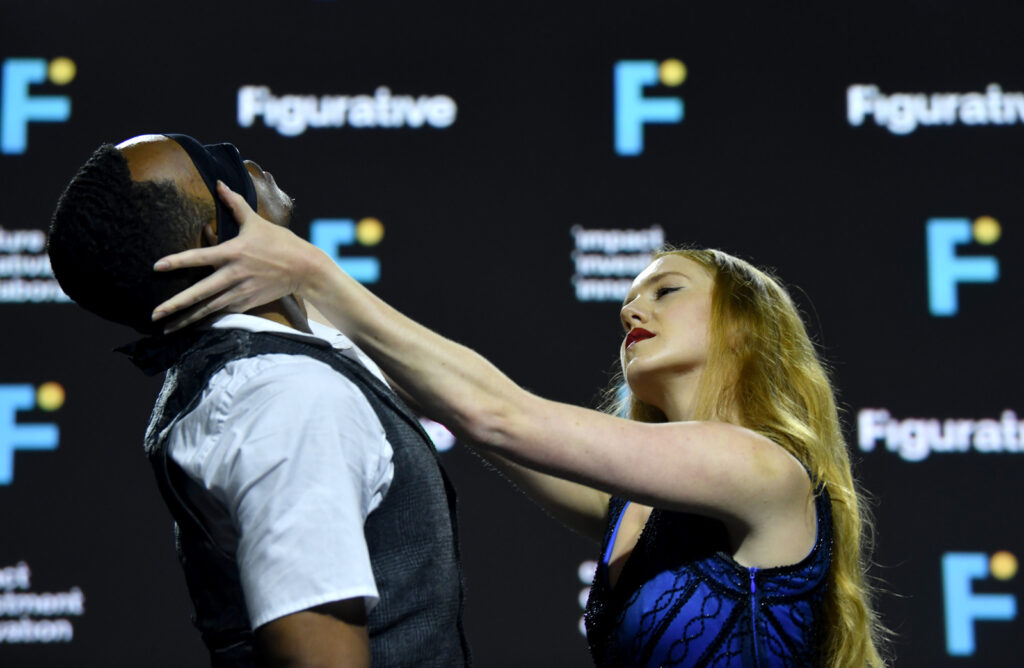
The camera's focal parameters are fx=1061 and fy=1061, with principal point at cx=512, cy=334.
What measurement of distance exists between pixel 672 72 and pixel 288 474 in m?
2.10

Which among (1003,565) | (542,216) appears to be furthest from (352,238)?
(1003,565)

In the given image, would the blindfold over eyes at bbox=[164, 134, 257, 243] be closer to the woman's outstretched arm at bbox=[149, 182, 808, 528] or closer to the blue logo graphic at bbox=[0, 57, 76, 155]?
the woman's outstretched arm at bbox=[149, 182, 808, 528]

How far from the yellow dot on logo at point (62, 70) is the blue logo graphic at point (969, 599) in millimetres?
2481

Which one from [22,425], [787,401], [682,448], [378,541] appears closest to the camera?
[378,541]

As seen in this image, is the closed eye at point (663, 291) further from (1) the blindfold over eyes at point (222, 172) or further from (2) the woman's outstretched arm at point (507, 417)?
(1) the blindfold over eyes at point (222, 172)

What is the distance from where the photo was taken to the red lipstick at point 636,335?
5.24ft

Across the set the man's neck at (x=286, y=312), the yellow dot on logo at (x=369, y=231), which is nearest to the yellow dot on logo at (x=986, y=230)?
the yellow dot on logo at (x=369, y=231)

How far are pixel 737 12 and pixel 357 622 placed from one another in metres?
2.25

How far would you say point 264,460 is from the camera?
34.5 inches

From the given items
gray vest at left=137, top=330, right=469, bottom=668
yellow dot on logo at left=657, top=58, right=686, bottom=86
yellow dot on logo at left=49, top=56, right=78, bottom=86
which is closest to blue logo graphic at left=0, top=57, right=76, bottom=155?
yellow dot on logo at left=49, top=56, right=78, bottom=86

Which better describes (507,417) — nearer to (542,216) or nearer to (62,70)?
(542,216)

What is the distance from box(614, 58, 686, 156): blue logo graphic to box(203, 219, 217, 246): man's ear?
1781 mm

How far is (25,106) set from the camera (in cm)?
271

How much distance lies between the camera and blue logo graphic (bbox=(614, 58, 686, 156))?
270 centimetres
